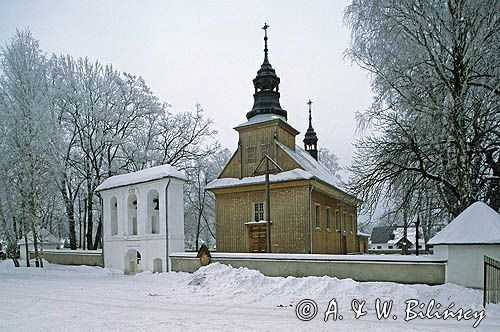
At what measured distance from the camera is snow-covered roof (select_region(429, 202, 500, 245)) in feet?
37.1

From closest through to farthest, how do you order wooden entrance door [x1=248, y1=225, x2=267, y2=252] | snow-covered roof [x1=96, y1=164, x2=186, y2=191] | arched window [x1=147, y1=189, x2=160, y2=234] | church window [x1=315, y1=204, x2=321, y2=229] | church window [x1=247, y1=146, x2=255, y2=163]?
snow-covered roof [x1=96, y1=164, x2=186, y2=191], arched window [x1=147, y1=189, x2=160, y2=234], wooden entrance door [x1=248, y1=225, x2=267, y2=252], church window [x1=315, y1=204, x2=321, y2=229], church window [x1=247, y1=146, x2=255, y2=163]

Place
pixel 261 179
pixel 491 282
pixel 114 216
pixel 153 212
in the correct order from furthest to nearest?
1. pixel 261 179
2. pixel 114 216
3. pixel 153 212
4. pixel 491 282

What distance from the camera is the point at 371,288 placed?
38.5ft

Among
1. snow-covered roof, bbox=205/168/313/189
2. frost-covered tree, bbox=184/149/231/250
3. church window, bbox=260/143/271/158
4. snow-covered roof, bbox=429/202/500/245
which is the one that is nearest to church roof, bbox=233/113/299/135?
church window, bbox=260/143/271/158

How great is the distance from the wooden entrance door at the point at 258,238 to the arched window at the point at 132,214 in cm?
685

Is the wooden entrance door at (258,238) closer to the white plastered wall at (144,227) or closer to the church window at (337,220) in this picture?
the white plastered wall at (144,227)

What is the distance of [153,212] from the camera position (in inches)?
801

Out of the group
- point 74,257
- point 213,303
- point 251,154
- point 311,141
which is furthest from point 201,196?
point 213,303

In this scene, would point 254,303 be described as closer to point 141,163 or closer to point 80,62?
point 141,163

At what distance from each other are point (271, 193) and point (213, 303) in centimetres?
1274

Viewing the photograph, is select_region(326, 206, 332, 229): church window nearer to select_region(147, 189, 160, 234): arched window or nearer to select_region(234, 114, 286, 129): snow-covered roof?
select_region(234, 114, 286, 129): snow-covered roof

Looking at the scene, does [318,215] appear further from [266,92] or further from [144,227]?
[144,227]

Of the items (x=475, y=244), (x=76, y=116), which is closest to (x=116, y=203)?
(x=76, y=116)

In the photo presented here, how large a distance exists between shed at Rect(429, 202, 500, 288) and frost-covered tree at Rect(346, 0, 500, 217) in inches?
36.8
